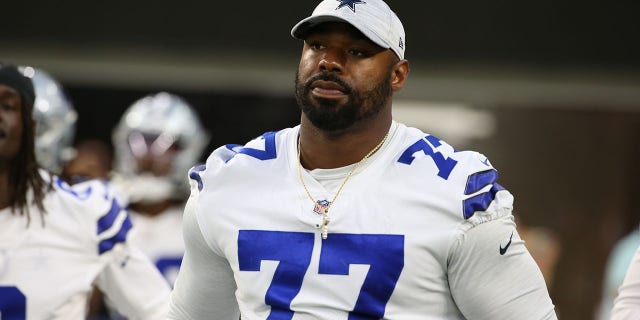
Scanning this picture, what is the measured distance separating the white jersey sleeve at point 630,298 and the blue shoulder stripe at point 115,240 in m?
1.64

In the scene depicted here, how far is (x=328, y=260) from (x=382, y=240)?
150 millimetres

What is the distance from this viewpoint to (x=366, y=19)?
3.66m

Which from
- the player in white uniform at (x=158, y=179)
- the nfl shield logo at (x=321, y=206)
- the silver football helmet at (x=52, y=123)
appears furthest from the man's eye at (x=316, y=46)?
the player in white uniform at (x=158, y=179)

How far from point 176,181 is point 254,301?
13.9ft

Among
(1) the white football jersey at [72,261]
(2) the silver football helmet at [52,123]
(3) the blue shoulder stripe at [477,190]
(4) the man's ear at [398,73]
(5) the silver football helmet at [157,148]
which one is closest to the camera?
(3) the blue shoulder stripe at [477,190]

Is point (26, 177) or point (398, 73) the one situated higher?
point (398, 73)

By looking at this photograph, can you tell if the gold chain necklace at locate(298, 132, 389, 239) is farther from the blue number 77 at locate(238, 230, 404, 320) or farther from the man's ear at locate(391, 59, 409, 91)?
the man's ear at locate(391, 59, 409, 91)

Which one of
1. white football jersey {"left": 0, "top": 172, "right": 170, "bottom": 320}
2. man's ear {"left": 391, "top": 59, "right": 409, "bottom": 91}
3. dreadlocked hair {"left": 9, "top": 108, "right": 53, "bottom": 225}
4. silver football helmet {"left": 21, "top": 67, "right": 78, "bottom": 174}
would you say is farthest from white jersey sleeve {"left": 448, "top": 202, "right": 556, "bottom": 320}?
silver football helmet {"left": 21, "top": 67, "right": 78, "bottom": 174}

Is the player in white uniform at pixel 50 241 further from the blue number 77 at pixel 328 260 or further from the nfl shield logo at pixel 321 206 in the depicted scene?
the nfl shield logo at pixel 321 206

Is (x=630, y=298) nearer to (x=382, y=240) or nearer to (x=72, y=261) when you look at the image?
(x=382, y=240)

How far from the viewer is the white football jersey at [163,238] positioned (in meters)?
7.64

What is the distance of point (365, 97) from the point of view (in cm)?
367

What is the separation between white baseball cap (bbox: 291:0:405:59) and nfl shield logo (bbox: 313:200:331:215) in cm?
44

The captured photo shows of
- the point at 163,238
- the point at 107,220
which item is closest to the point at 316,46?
the point at 107,220
